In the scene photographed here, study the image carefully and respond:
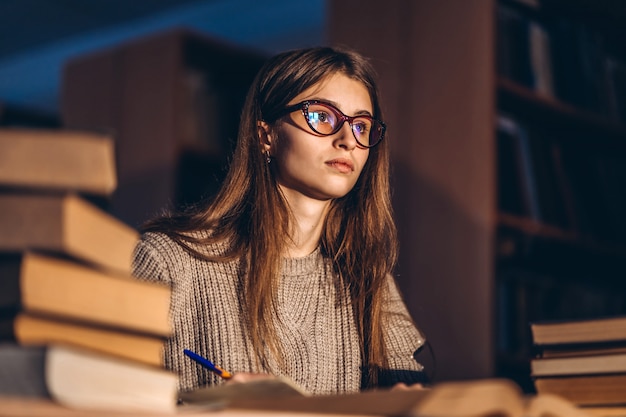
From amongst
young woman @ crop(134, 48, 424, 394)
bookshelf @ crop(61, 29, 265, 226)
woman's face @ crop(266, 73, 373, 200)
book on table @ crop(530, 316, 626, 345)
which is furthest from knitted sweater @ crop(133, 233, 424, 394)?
bookshelf @ crop(61, 29, 265, 226)

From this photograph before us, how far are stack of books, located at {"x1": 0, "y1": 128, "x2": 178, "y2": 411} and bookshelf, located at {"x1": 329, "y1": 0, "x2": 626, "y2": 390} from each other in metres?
2.10

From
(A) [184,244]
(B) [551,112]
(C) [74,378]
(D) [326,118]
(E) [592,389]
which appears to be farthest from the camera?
(B) [551,112]

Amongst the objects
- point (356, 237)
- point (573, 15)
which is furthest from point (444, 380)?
point (573, 15)

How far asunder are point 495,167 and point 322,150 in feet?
3.69

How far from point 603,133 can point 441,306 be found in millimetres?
924

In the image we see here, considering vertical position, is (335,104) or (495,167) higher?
(495,167)

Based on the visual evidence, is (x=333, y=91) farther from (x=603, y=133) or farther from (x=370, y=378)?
(x=603, y=133)

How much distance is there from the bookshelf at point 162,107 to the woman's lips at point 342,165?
1.65 metres

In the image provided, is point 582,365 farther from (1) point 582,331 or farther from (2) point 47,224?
(2) point 47,224

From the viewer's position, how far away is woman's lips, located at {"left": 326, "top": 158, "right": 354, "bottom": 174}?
5.84ft

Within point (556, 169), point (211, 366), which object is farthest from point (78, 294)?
point (556, 169)

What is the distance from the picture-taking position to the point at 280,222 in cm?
179

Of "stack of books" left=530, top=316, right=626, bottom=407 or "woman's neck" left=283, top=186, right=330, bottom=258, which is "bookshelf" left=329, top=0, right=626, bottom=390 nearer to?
"woman's neck" left=283, top=186, right=330, bottom=258

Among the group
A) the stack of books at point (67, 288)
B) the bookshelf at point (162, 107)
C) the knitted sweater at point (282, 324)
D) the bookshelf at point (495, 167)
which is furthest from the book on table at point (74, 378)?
the bookshelf at point (162, 107)
